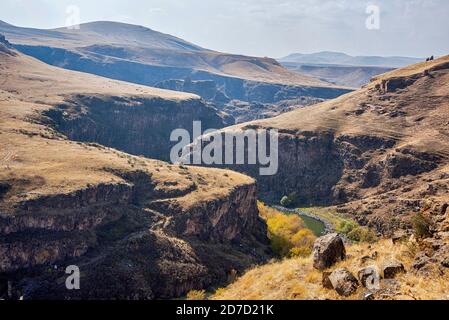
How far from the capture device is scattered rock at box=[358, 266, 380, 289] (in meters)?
22.4

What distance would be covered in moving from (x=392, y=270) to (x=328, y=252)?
5.63 metres

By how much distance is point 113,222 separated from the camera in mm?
90562

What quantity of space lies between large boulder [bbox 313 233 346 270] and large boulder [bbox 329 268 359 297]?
415cm

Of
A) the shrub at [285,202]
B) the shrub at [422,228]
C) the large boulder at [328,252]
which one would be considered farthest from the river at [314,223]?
the shrub at [422,228]

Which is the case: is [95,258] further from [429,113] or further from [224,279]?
[429,113]

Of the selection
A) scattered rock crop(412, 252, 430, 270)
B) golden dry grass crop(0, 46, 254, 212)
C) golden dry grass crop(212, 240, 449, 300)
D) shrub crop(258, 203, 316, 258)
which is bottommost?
shrub crop(258, 203, 316, 258)

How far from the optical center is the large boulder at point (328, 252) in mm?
28047

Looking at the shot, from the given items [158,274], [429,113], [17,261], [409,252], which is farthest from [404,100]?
[409,252]

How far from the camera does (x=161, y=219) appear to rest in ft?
307

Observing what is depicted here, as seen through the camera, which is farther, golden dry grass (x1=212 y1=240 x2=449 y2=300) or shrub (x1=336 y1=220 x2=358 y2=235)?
shrub (x1=336 y1=220 x2=358 y2=235)

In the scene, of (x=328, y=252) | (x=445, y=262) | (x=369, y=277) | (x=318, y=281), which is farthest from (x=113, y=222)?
(x=445, y=262)

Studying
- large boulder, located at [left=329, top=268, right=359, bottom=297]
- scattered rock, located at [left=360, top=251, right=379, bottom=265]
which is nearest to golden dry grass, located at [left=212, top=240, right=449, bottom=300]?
scattered rock, located at [left=360, top=251, right=379, bottom=265]

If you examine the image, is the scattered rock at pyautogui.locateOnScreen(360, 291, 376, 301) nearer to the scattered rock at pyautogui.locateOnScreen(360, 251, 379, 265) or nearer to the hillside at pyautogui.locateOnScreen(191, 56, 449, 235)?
the scattered rock at pyautogui.locateOnScreen(360, 251, 379, 265)

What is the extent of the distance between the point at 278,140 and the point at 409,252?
16311 cm
